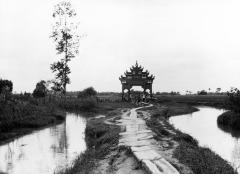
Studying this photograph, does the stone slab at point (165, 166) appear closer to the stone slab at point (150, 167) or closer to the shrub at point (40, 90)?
the stone slab at point (150, 167)

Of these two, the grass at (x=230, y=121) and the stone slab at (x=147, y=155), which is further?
the grass at (x=230, y=121)

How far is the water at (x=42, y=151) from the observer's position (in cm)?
1431

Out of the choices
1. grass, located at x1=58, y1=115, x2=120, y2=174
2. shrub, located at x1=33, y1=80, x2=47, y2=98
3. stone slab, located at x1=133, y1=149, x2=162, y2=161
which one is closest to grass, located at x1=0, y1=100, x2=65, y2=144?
grass, located at x1=58, y1=115, x2=120, y2=174

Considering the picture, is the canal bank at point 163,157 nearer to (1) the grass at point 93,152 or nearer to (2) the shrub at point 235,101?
(1) the grass at point 93,152

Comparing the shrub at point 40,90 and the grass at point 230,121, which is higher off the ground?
the shrub at point 40,90

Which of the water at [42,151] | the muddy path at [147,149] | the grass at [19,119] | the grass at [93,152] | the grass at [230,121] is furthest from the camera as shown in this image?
the grass at [230,121]

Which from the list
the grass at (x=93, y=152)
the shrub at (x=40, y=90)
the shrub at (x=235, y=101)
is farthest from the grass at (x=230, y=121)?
the shrub at (x=40, y=90)

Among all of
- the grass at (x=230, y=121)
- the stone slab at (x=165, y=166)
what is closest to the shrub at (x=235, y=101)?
the grass at (x=230, y=121)

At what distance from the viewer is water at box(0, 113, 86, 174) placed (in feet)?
46.9

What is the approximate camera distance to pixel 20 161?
1546 centimetres

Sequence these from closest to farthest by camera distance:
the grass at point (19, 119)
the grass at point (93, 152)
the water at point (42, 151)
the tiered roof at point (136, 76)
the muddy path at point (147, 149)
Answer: the muddy path at point (147, 149), the grass at point (93, 152), the water at point (42, 151), the grass at point (19, 119), the tiered roof at point (136, 76)

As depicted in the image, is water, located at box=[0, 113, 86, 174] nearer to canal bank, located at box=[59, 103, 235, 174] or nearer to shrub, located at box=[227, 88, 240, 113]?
canal bank, located at box=[59, 103, 235, 174]

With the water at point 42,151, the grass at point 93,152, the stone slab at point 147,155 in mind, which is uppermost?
the stone slab at point 147,155

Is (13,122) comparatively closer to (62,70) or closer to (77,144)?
(77,144)
